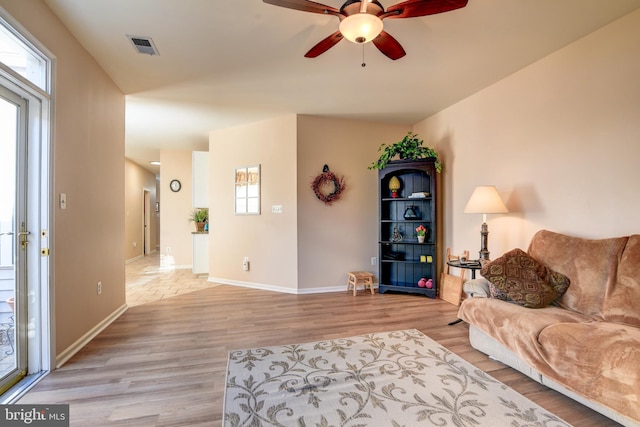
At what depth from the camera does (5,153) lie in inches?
77.7

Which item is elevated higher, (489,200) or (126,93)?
(126,93)

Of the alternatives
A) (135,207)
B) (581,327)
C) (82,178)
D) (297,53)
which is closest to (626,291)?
(581,327)

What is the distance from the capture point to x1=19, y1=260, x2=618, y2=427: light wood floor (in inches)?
69.4

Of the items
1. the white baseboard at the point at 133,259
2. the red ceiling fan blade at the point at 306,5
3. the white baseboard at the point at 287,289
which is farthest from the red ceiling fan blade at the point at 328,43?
the white baseboard at the point at 133,259

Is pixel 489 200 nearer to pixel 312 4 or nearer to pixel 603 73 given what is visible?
pixel 603 73

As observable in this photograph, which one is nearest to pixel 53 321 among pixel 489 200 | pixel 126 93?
pixel 126 93

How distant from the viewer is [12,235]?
2.02 metres

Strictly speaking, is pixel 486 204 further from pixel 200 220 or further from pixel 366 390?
pixel 200 220

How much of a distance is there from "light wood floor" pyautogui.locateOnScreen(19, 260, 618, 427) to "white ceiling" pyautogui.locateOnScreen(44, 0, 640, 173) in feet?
8.54

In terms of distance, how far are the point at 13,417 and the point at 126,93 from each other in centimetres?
322

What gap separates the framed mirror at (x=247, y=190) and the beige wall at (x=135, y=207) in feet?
13.9

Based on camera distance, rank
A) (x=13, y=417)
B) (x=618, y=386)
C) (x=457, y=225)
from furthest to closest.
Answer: (x=457, y=225)
(x=13, y=417)
(x=618, y=386)

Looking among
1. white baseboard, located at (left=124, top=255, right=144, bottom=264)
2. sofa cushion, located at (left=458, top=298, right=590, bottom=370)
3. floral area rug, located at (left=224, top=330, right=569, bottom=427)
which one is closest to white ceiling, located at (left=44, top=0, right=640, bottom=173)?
sofa cushion, located at (left=458, top=298, right=590, bottom=370)

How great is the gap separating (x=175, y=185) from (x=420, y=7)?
622cm
